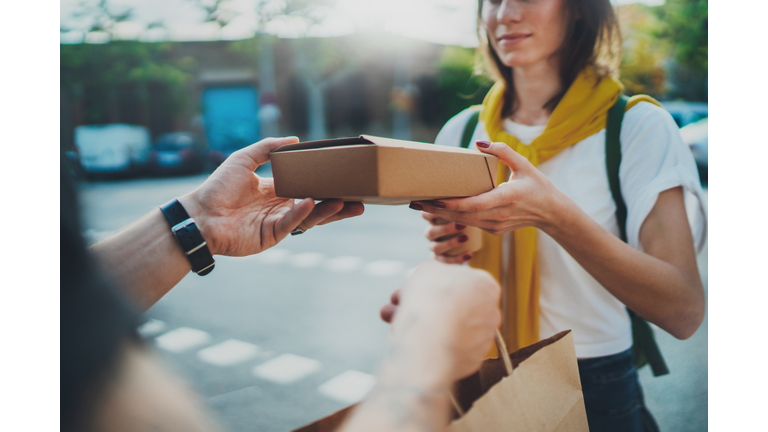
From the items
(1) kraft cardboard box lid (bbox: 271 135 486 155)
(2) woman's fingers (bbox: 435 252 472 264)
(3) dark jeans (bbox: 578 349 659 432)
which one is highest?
(1) kraft cardboard box lid (bbox: 271 135 486 155)

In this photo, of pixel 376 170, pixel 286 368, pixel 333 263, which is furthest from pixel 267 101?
pixel 376 170

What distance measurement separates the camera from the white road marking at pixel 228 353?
350 cm

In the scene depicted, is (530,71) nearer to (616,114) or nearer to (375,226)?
A: (616,114)

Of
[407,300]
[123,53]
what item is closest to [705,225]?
[407,300]

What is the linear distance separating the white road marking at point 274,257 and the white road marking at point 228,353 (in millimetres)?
2241

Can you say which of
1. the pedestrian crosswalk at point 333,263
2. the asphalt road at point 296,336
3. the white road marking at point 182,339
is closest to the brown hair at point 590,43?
the asphalt road at point 296,336

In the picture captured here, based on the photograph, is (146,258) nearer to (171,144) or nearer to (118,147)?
(171,144)

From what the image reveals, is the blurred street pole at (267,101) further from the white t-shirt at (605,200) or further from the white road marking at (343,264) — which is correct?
the white t-shirt at (605,200)

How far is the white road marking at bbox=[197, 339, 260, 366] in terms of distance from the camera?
350 cm

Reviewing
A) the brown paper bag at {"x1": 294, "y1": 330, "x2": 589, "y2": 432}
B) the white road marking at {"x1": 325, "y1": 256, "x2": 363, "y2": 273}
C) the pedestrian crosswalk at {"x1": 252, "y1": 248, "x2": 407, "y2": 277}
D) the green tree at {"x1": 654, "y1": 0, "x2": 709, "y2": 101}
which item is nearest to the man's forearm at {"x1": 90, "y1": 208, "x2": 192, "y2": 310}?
the brown paper bag at {"x1": 294, "y1": 330, "x2": 589, "y2": 432}

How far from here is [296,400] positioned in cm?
300

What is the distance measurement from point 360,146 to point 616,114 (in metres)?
0.92

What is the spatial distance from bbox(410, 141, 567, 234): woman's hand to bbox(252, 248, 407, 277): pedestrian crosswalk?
169 inches

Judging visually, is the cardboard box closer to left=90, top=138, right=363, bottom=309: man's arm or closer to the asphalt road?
left=90, top=138, right=363, bottom=309: man's arm
